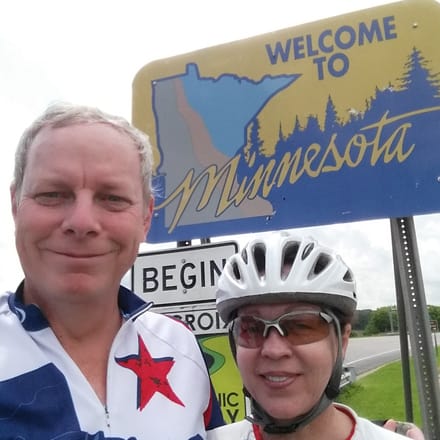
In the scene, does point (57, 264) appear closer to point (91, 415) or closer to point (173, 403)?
point (91, 415)

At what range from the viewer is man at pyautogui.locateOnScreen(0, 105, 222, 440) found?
4.87 feet

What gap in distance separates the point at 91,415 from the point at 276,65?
2399 mm

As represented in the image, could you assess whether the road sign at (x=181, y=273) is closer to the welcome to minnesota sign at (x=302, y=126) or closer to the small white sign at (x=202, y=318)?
the small white sign at (x=202, y=318)

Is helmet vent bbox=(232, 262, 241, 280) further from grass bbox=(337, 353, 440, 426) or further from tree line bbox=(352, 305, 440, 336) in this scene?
grass bbox=(337, 353, 440, 426)

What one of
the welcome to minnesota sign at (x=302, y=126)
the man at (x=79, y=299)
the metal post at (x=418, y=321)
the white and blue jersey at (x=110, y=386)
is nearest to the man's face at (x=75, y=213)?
the man at (x=79, y=299)

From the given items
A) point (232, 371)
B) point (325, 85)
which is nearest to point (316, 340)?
point (232, 371)

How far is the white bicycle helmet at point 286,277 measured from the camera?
65.6 inches

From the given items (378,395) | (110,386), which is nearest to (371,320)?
(110,386)

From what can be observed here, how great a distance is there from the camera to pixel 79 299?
159cm

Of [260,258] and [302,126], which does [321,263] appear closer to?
[260,258]

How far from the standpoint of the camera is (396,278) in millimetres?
2875

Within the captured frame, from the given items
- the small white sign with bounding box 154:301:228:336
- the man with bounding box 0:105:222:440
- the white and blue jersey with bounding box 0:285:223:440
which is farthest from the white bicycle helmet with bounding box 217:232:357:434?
the small white sign with bounding box 154:301:228:336

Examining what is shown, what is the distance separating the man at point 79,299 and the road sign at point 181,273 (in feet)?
3.61

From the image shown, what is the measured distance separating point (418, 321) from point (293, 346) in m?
1.39
